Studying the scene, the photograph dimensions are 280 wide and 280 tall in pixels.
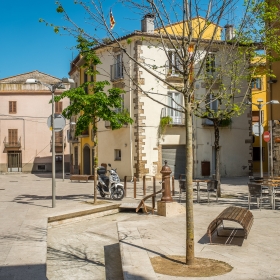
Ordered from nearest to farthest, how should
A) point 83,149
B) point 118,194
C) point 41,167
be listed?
point 118,194
point 83,149
point 41,167

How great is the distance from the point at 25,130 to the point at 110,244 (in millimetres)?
36740

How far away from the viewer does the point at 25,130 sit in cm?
4456

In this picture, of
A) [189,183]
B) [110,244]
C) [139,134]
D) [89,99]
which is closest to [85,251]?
[110,244]

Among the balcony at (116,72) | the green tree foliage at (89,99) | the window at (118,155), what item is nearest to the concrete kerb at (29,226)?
the green tree foliage at (89,99)

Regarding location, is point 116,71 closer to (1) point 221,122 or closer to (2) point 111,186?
(1) point 221,122

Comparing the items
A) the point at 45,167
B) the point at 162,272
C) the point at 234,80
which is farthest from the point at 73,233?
the point at 45,167

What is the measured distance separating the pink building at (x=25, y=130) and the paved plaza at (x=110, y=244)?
1240 inches

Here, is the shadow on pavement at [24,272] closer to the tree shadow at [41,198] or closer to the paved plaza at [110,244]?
the paved plaza at [110,244]

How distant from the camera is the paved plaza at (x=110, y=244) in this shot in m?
6.85

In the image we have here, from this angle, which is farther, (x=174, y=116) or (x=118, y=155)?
(x=118, y=155)

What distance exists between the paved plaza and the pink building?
31.5 m

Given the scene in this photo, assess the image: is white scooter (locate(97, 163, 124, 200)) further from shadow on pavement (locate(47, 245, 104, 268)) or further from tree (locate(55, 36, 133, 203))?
shadow on pavement (locate(47, 245, 104, 268))

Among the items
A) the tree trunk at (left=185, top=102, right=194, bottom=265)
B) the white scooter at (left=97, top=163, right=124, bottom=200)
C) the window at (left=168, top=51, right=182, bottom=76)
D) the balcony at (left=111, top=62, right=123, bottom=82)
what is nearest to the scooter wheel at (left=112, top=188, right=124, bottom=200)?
the white scooter at (left=97, top=163, right=124, bottom=200)

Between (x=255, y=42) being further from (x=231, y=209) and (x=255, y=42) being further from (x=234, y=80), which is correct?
(x=231, y=209)
